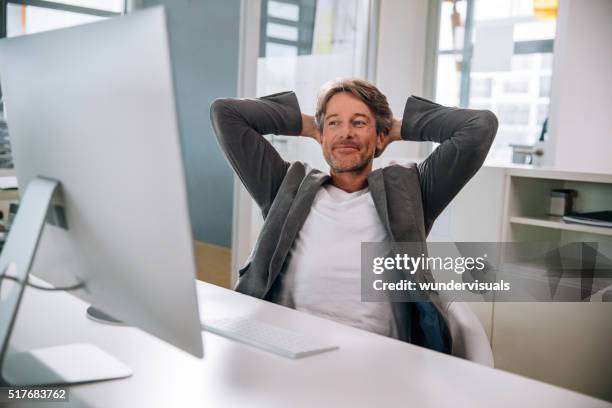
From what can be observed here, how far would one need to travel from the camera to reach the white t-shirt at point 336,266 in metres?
1.76

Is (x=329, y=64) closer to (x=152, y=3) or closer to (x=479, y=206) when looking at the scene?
(x=152, y=3)

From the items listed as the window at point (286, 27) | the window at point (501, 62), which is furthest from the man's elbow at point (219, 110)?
the window at point (501, 62)

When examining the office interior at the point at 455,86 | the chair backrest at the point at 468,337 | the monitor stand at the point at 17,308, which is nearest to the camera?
the monitor stand at the point at 17,308

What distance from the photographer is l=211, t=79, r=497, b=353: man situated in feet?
5.84

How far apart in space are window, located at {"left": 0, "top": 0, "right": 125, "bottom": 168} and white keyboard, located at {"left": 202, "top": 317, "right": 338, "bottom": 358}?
245 cm

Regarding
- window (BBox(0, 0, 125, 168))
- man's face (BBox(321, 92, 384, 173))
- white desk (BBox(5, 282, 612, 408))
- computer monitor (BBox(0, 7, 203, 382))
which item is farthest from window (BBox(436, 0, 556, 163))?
computer monitor (BBox(0, 7, 203, 382))

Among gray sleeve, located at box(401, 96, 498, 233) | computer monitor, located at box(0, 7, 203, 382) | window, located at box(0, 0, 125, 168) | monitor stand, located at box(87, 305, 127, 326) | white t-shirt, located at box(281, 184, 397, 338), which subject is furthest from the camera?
window, located at box(0, 0, 125, 168)

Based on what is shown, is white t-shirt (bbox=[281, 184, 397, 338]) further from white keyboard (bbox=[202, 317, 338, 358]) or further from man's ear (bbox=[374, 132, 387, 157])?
white keyboard (bbox=[202, 317, 338, 358])

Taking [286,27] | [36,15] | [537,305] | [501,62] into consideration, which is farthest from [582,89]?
[36,15]

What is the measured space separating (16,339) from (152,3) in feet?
12.1

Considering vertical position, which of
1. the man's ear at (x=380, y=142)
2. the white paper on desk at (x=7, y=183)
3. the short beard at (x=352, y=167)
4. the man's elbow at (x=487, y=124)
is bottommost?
the white paper on desk at (x=7, y=183)

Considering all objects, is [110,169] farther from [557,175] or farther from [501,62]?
[501,62]

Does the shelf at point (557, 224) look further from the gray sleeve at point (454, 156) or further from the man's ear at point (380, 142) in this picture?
the man's ear at point (380, 142)

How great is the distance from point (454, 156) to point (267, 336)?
89cm
